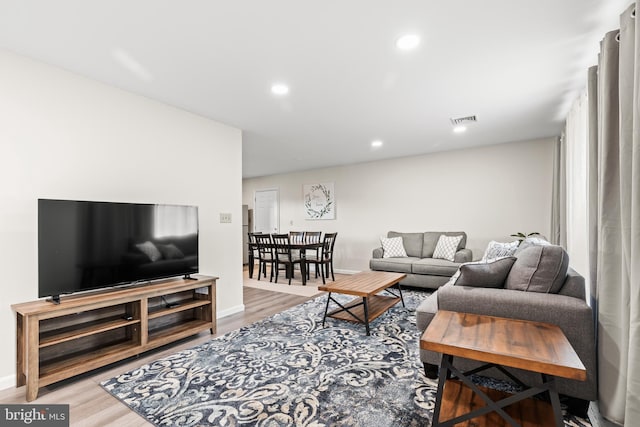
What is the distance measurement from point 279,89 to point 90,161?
1806 mm

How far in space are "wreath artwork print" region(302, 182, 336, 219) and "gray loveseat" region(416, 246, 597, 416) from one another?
4.73 m

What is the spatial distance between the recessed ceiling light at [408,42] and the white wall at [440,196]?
12.2ft

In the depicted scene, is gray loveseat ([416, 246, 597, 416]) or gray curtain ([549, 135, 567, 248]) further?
gray curtain ([549, 135, 567, 248])

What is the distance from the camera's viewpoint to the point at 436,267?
449 cm

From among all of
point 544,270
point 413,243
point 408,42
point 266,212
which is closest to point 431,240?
point 413,243

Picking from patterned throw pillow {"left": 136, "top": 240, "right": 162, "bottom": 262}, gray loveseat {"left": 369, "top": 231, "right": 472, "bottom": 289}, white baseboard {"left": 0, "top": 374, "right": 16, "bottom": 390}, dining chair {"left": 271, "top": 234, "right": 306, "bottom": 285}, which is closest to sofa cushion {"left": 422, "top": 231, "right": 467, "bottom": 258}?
gray loveseat {"left": 369, "top": 231, "right": 472, "bottom": 289}

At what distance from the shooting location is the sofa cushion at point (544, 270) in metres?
1.91

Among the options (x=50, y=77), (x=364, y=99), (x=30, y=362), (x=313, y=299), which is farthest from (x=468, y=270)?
(x=50, y=77)

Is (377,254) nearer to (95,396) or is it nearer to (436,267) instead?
(436,267)

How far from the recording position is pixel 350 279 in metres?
3.63

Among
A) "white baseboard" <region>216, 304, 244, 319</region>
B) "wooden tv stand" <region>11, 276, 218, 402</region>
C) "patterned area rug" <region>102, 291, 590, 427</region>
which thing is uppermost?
"wooden tv stand" <region>11, 276, 218, 402</region>

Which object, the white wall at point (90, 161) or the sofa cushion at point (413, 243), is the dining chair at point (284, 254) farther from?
the sofa cushion at point (413, 243)

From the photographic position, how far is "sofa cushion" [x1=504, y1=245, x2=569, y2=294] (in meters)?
1.91

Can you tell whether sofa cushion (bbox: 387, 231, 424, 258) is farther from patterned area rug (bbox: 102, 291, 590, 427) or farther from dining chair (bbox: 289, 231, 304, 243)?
patterned area rug (bbox: 102, 291, 590, 427)
